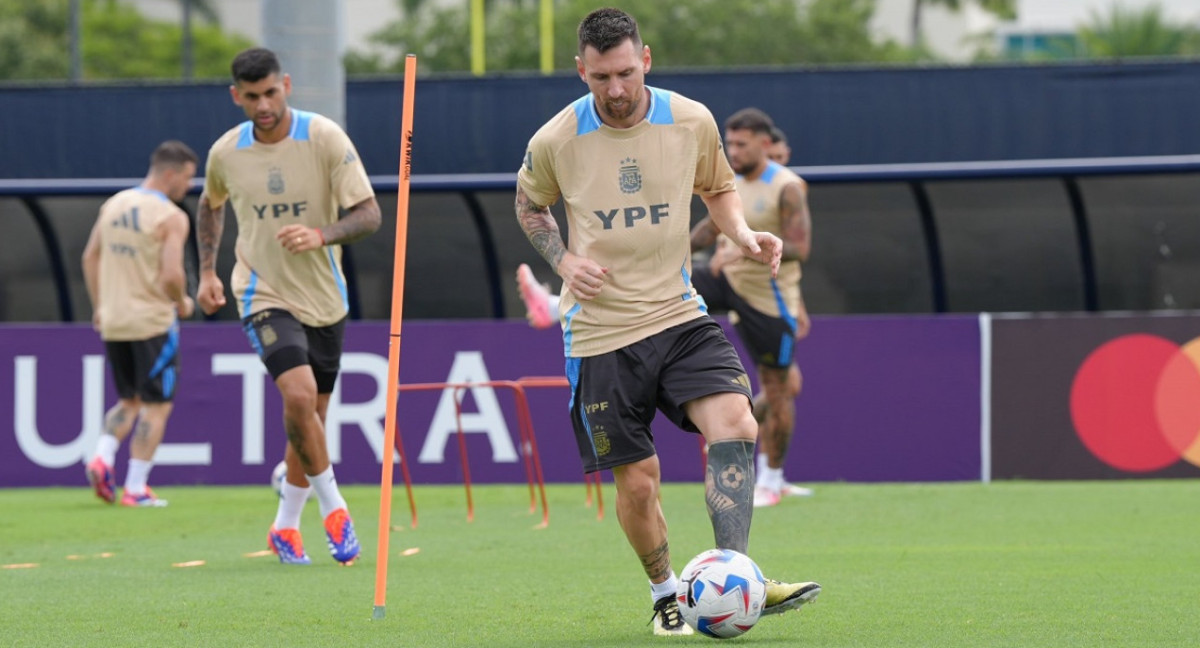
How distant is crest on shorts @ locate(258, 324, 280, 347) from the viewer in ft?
28.6

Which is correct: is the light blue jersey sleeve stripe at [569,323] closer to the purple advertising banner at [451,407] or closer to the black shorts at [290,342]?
the black shorts at [290,342]

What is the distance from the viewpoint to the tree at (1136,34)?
70.3m

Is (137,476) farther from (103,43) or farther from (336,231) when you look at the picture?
(103,43)

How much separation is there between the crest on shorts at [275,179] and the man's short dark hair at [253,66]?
45 cm

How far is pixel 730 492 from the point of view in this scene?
6207 millimetres

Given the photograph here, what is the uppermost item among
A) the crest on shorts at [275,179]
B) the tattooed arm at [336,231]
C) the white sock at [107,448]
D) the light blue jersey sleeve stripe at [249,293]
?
the crest on shorts at [275,179]

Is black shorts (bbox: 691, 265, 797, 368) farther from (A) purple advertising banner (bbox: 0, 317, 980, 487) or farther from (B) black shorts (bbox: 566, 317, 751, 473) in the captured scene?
(B) black shorts (bbox: 566, 317, 751, 473)

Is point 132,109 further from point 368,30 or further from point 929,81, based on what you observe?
point 368,30

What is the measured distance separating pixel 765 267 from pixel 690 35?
4958 centimetres

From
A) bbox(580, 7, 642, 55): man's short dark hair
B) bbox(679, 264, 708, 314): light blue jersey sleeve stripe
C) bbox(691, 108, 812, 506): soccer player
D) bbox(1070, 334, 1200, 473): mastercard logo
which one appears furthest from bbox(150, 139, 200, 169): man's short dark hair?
bbox(580, 7, 642, 55): man's short dark hair

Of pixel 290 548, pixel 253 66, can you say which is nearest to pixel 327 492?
pixel 290 548

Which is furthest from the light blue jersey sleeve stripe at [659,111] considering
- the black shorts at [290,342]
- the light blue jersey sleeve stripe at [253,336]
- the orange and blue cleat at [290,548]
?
the orange and blue cleat at [290,548]

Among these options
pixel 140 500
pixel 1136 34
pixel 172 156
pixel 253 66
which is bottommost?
pixel 140 500

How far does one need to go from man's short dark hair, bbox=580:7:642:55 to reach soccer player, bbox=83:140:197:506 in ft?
→ 23.2
